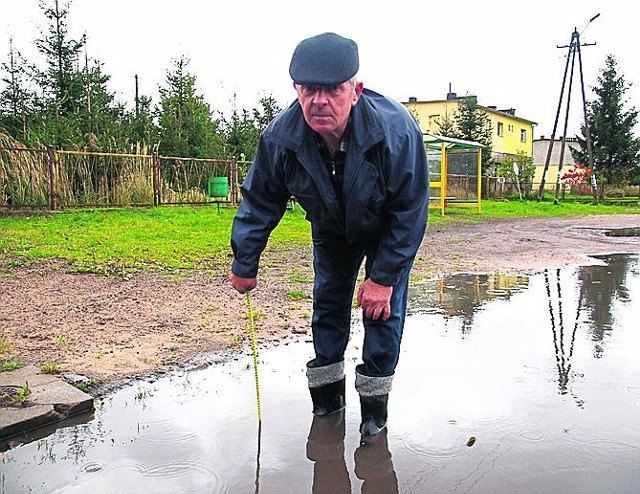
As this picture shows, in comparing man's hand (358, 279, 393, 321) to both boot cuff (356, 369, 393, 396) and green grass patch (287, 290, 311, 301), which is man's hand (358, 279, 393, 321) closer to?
boot cuff (356, 369, 393, 396)

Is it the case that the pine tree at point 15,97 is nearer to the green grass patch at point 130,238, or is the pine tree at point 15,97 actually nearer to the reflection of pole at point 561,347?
the green grass patch at point 130,238

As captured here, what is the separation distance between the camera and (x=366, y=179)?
2434 millimetres

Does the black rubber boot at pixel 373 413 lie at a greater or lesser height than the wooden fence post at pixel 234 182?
lesser

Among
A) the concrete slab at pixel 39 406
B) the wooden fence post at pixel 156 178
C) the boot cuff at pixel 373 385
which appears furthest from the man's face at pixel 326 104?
the wooden fence post at pixel 156 178

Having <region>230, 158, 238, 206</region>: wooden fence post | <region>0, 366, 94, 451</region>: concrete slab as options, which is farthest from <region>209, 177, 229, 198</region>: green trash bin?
<region>0, 366, 94, 451</region>: concrete slab

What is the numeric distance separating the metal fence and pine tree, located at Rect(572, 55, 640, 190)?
31.1 m

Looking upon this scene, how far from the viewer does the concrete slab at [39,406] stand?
272cm

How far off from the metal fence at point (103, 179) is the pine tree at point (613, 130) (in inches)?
1223

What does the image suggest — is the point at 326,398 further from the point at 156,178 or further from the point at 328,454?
the point at 156,178

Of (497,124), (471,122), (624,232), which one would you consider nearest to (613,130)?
(497,124)

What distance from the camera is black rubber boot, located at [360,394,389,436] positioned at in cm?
278

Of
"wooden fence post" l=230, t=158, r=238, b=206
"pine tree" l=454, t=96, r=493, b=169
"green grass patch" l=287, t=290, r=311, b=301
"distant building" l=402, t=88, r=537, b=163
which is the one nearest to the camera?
"green grass patch" l=287, t=290, r=311, b=301

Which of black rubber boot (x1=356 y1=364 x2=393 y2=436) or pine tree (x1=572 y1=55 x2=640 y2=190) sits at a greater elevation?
pine tree (x1=572 y1=55 x2=640 y2=190)

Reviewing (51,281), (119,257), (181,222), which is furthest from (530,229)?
(51,281)
